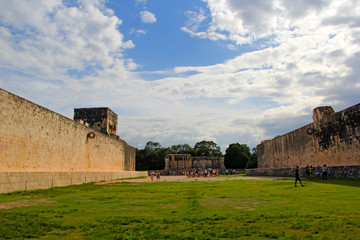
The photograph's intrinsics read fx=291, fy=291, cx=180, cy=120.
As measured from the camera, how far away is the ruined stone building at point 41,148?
10977 mm

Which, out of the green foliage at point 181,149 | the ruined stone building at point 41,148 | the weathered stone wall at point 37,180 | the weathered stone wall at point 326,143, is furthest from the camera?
the green foliage at point 181,149

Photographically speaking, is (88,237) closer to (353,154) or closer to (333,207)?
(333,207)

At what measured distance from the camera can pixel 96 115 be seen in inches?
1194

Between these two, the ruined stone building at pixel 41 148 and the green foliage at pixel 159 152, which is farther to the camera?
the green foliage at pixel 159 152

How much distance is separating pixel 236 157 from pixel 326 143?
154 feet

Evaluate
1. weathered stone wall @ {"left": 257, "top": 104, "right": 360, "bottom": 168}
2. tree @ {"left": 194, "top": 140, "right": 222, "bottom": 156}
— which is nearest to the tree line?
tree @ {"left": 194, "top": 140, "right": 222, "bottom": 156}

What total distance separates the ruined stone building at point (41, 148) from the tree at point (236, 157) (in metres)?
45.7

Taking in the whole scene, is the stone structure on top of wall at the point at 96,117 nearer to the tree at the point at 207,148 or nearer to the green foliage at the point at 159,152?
the green foliage at the point at 159,152

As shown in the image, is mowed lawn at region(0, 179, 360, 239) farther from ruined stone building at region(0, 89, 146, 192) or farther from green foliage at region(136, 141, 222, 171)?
green foliage at region(136, 141, 222, 171)

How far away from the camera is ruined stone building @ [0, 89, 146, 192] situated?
10977mm

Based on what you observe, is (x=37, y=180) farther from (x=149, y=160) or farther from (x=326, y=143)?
(x=149, y=160)

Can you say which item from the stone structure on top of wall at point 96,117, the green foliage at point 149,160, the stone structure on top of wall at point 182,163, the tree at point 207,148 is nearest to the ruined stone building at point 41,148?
the stone structure on top of wall at point 96,117

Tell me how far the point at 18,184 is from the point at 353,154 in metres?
15.8

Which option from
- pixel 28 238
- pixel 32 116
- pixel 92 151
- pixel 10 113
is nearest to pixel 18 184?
pixel 10 113
